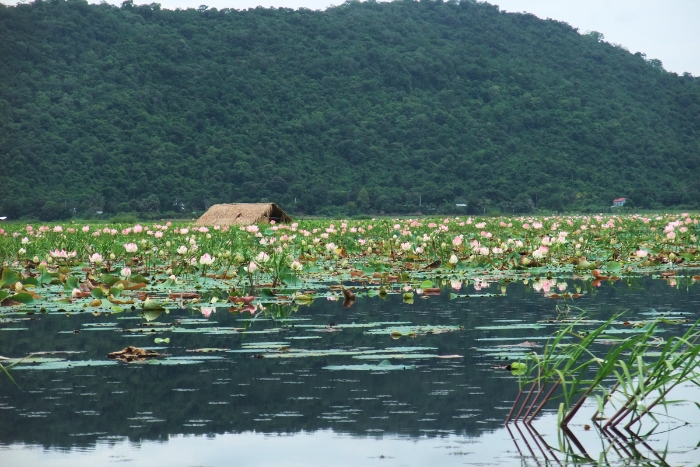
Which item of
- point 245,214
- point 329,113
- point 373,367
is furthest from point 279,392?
point 329,113

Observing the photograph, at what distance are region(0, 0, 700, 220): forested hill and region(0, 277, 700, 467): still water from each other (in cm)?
4683

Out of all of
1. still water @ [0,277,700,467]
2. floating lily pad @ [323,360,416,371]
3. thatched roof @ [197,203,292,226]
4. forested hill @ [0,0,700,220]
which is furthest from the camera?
forested hill @ [0,0,700,220]

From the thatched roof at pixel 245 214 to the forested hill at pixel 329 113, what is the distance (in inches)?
970

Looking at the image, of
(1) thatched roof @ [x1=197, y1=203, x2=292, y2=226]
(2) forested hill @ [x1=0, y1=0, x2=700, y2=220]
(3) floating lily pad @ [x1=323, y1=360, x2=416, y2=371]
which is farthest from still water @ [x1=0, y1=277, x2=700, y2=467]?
(2) forested hill @ [x1=0, y1=0, x2=700, y2=220]

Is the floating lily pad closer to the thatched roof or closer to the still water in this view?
the still water

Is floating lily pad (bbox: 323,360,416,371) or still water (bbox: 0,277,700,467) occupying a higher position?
floating lily pad (bbox: 323,360,416,371)

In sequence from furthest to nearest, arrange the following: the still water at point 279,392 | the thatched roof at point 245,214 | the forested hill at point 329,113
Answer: the forested hill at point 329,113
the thatched roof at point 245,214
the still water at point 279,392

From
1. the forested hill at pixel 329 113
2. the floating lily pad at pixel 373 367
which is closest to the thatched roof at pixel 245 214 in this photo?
the floating lily pad at pixel 373 367

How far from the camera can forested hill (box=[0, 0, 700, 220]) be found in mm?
60969

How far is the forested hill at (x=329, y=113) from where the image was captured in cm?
6097

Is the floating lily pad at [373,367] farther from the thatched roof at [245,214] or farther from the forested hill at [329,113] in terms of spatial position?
the forested hill at [329,113]

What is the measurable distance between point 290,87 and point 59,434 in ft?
250

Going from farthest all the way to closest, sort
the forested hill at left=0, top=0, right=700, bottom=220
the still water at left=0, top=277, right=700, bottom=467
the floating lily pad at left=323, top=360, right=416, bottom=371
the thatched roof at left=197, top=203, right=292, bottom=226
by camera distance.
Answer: the forested hill at left=0, top=0, right=700, bottom=220, the thatched roof at left=197, top=203, right=292, bottom=226, the floating lily pad at left=323, top=360, right=416, bottom=371, the still water at left=0, top=277, right=700, bottom=467

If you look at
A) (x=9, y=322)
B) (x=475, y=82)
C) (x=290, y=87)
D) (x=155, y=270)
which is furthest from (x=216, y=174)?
(x=9, y=322)
